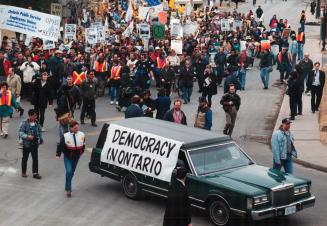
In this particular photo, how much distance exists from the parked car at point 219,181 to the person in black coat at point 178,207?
1924 millimetres

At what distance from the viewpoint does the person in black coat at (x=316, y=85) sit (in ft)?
88.3

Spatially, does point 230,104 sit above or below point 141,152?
above

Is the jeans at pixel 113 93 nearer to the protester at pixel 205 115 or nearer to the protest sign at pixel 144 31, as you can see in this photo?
the protester at pixel 205 115

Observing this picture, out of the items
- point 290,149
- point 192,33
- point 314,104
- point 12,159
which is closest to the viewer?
point 290,149

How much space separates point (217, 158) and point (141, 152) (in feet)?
4.98

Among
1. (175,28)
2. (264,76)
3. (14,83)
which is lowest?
(264,76)

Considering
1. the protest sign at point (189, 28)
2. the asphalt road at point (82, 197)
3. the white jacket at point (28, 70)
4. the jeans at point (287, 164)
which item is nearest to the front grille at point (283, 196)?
the asphalt road at point (82, 197)

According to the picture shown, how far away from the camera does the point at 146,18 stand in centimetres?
4131

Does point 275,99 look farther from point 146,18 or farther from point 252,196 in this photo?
point 252,196

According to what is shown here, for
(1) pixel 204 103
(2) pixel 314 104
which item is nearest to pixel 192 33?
(2) pixel 314 104

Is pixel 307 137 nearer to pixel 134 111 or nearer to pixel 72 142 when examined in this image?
pixel 134 111

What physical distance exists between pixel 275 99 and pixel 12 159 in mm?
12870

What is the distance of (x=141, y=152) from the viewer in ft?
53.4

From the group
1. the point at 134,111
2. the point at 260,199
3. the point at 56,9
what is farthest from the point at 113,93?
the point at 260,199
